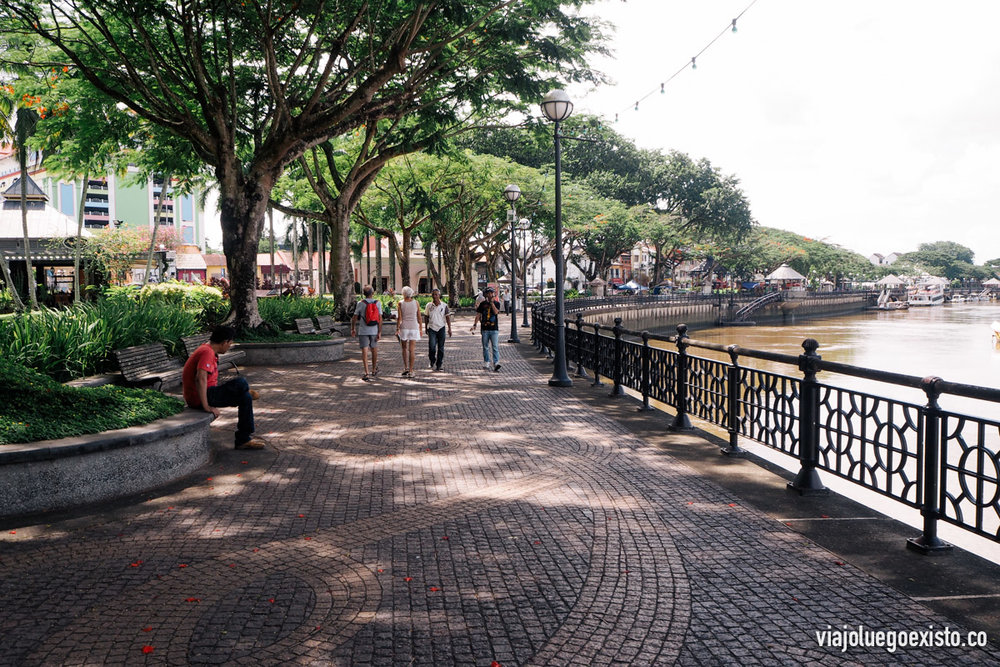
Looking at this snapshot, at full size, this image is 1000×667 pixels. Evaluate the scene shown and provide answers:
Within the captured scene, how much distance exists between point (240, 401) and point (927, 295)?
108258 millimetres

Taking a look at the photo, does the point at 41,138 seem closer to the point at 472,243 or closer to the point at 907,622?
the point at 907,622

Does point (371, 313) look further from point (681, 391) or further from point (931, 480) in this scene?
point (931, 480)

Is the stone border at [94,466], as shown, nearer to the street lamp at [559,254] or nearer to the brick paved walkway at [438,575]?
the brick paved walkway at [438,575]

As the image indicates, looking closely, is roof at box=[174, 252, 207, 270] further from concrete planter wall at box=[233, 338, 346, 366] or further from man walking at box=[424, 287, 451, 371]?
man walking at box=[424, 287, 451, 371]

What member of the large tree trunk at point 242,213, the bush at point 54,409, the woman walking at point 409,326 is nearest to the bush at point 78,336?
the bush at point 54,409

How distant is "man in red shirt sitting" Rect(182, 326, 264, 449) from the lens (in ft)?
23.7

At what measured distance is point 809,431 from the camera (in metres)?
Result: 6.07

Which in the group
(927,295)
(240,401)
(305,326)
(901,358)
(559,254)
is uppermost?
(559,254)

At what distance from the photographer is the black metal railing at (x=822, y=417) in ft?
15.1

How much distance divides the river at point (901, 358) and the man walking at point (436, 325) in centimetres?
579

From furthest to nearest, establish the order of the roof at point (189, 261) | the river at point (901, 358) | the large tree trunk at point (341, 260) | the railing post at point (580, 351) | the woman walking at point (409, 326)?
the roof at point (189, 261)
the large tree trunk at point (341, 260)
the railing post at point (580, 351)
the woman walking at point (409, 326)
the river at point (901, 358)

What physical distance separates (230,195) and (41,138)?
5.69 meters

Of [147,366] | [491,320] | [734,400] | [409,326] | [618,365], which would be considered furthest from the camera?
[491,320]

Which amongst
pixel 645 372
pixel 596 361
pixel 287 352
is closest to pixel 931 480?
pixel 645 372
